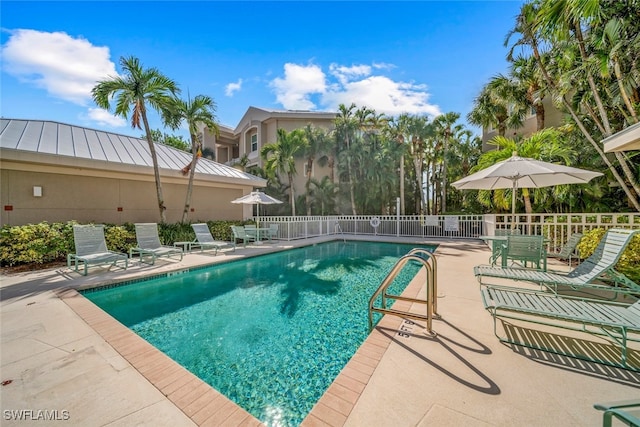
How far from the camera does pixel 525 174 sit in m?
5.80

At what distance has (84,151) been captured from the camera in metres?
9.75

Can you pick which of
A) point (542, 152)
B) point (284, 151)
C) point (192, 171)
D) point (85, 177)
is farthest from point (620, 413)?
point (284, 151)

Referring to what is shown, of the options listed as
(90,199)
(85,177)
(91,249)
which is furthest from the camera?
(90,199)

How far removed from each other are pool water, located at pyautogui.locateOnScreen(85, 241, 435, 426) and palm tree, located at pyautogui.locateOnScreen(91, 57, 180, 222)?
6.50m

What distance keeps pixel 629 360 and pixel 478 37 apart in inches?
449

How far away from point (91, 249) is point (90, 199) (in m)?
3.99

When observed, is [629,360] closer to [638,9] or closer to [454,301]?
[454,301]

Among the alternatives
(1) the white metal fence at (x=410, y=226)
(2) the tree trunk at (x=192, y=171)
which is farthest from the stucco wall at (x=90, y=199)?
(1) the white metal fence at (x=410, y=226)

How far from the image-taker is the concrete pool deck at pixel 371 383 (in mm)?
2086

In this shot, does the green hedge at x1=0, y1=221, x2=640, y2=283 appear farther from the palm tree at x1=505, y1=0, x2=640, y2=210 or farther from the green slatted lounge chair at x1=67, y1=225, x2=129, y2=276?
the palm tree at x1=505, y1=0, x2=640, y2=210

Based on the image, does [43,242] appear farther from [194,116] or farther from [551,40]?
[551,40]

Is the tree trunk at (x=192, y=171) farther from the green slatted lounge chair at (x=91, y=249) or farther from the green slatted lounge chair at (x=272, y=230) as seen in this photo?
the green slatted lounge chair at (x=91, y=249)

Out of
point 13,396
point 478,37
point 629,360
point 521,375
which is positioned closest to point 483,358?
point 521,375

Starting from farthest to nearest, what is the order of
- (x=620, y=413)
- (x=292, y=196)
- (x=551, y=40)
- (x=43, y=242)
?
(x=292, y=196)
(x=551, y=40)
(x=43, y=242)
(x=620, y=413)
